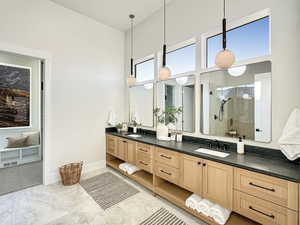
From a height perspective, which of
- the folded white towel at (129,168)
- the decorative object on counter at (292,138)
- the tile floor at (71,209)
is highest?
the decorative object on counter at (292,138)

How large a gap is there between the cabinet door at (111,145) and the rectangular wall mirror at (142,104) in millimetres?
680

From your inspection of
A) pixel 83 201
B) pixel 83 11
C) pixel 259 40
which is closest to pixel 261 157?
pixel 259 40

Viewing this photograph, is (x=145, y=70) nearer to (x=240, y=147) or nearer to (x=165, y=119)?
(x=165, y=119)

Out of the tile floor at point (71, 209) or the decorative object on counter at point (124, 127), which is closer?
the tile floor at point (71, 209)

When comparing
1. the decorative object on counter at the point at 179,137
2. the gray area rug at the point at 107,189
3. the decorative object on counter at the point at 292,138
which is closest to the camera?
the decorative object on counter at the point at 292,138

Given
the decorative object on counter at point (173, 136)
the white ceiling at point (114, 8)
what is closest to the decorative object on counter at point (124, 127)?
the decorative object on counter at point (173, 136)

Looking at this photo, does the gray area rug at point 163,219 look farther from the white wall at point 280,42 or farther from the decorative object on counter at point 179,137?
the white wall at point 280,42

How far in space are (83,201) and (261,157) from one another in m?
2.52

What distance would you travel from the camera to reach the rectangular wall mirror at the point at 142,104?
11.1ft

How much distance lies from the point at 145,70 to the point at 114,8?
138 centimetres

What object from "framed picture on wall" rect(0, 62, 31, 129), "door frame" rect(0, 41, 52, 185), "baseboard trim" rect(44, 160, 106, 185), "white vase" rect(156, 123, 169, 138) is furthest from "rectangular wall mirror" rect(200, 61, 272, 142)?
"framed picture on wall" rect(0, 62, 31, 129)

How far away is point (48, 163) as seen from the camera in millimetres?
2830

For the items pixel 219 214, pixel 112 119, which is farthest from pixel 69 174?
pixel 219 214

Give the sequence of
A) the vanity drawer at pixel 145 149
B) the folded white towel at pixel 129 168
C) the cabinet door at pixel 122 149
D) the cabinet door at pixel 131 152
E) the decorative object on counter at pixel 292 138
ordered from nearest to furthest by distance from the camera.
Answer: the decorative object on counter at pixel 292 138 < the vanity drawer at pixel 145 149 < the cabinet door at pixel 131 152 < the folded white towel at pixel 129 168 < the cabinet door at pixel 122 149
